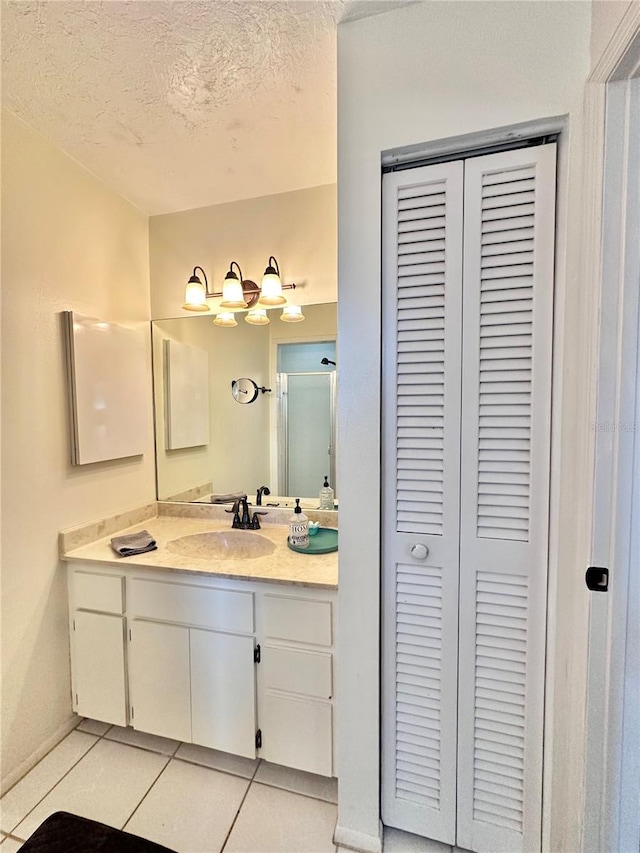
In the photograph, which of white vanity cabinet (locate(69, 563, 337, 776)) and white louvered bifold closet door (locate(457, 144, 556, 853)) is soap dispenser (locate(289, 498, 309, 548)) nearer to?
white vanity cabinet (locate(69, 563, 337, 776))

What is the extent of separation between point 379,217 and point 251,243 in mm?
1084

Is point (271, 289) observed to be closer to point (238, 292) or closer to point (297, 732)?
point (238, 292)

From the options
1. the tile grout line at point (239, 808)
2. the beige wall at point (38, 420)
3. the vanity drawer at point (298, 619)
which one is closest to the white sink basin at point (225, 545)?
the vanity drawer at point (298, 619)

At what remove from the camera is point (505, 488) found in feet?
3.42

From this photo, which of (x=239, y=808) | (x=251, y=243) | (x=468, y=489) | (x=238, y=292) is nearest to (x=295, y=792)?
(x=239, y=808)

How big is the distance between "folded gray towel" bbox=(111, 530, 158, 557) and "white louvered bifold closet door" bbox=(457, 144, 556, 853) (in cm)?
127

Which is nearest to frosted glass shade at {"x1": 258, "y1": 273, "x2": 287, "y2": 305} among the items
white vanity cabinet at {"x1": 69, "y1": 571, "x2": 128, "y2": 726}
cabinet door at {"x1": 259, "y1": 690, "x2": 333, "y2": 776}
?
white vanity cabinet at {"x1": 69, "y1": 571, "x2": 128, "y2": 726}

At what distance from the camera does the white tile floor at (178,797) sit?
123 centimetres

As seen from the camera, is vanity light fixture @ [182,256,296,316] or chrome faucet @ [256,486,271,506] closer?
vanity light fixture @ [182,256,296,316]

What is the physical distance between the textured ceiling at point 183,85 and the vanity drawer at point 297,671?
198cm

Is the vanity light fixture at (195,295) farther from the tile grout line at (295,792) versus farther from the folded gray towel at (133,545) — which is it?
the tile grout line at (295,792)

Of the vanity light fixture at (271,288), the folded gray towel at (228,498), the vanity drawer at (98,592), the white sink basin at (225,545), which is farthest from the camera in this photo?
the folded gray towel at (228,498)

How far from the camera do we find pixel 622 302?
865 millimetres

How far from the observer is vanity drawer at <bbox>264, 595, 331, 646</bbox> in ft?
4.26
